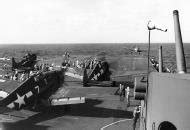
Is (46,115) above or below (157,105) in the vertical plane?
below

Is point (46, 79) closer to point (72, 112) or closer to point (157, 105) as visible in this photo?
point (72, 112)

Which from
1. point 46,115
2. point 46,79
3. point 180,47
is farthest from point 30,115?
point 180,47

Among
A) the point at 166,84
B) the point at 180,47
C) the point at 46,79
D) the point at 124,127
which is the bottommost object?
the point at 124,127

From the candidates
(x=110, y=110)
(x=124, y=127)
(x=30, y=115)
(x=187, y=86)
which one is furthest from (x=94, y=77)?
(x=187, y=86)

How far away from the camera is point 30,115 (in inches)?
717

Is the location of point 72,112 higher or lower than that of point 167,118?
lower

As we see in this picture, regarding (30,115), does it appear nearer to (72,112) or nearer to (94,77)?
(72,112)

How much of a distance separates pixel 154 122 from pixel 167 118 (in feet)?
1.62

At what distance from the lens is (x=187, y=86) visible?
18.6 ft

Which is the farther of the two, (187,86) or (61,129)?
(61,129)

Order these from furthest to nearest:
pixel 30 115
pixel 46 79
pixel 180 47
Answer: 1. pixel 46 79
2. pixel 30 115
3. pixel 180 47

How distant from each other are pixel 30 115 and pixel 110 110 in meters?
5.61

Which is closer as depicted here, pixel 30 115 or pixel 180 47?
pixel 180 47

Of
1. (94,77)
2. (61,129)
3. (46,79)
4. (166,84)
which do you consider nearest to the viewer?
(166,84)
